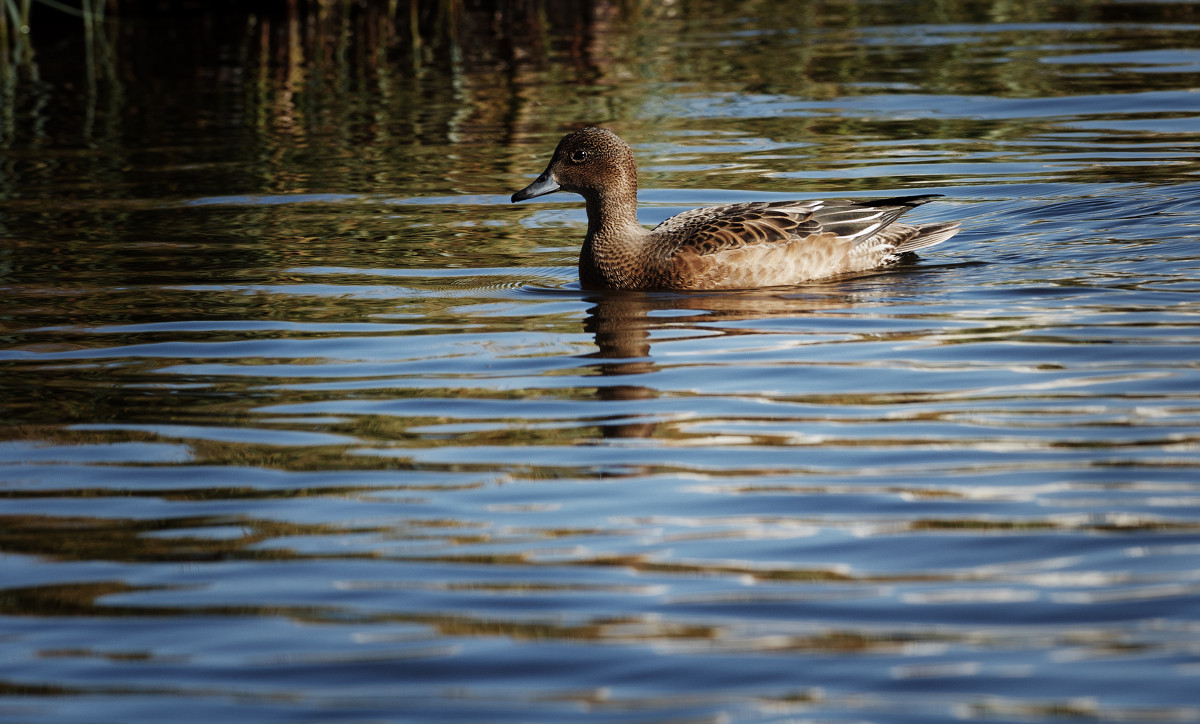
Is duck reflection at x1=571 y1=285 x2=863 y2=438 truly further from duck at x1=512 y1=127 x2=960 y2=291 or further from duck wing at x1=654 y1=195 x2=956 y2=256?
duck wing at x1=654 y1=195 x2=956 y2=256

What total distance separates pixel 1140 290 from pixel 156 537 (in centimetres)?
482

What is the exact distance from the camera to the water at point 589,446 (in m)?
3.65

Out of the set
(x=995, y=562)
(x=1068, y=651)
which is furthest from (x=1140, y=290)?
(x=1068, y=651)

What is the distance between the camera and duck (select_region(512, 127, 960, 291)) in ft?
26.8

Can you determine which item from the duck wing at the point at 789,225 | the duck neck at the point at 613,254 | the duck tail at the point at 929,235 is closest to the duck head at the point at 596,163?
the duck neck at the point at 613,254

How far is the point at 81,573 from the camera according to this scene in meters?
4.40

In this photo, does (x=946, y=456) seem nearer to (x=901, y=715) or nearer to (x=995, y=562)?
(x=995, y=562)

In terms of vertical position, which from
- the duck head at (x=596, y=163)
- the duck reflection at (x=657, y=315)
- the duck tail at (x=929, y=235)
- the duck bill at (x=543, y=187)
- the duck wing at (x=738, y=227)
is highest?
the duck head at (x=596, y=163)

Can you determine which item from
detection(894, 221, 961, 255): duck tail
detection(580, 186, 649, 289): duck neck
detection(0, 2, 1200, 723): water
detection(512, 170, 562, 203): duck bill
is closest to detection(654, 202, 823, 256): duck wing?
detection(580, 186, 649, 289): duck neck

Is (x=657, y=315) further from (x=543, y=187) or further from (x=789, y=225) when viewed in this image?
(x=543, y=187)

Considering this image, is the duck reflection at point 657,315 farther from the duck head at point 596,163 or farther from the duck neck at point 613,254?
the duck head at point 596,163

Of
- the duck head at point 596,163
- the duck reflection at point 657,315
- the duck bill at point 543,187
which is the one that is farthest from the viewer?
the duck bill at point 543,187

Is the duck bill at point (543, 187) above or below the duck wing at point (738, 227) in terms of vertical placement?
above

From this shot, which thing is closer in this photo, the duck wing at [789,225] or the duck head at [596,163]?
the duck wing at [789,225]
